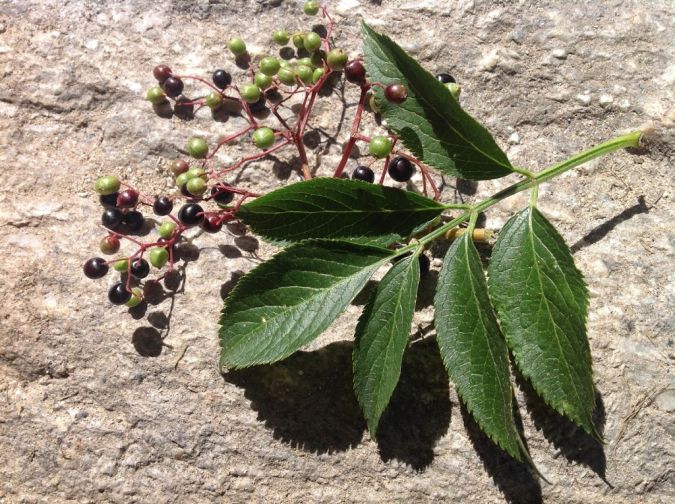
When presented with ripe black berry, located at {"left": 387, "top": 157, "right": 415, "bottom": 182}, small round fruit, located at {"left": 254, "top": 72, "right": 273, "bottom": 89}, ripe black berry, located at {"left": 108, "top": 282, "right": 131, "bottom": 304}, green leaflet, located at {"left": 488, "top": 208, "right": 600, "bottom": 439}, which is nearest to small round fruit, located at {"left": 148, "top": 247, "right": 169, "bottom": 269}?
ripe black berry, located at {"left": 108, "top": 282, "right": 131, "bottom": 304}

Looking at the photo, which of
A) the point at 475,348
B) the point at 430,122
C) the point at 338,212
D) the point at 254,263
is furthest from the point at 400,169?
the point at 475,348

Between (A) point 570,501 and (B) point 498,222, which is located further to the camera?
(B) point 498,222

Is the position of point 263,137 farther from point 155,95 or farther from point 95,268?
point 95,268

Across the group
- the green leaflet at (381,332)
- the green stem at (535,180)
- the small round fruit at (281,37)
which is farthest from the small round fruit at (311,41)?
the green leaflet at (381,332)

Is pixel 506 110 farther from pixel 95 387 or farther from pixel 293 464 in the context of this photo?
pixel 95 387

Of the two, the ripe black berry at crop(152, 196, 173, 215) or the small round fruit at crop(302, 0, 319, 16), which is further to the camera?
the small round fruit at crop(302, 0, 319, 16)

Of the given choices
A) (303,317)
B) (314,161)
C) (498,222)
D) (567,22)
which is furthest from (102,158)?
(567,22)

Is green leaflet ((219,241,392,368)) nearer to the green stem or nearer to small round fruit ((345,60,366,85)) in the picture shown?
the green stem

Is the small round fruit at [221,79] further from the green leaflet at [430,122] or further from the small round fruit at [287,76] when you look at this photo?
the green leaflet at [430,122]
